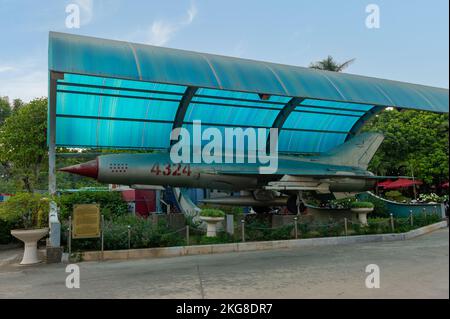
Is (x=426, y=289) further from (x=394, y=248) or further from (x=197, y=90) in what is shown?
(x=197, y=90)

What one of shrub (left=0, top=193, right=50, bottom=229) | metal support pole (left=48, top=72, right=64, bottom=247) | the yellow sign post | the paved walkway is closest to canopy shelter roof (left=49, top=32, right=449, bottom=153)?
metal support pole (left=48, top=72, right=64, bottom=247)

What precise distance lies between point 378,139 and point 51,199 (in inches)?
675

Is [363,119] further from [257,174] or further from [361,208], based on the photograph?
[257,174]

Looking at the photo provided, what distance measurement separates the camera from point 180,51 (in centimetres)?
1447

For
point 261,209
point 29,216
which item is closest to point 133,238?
point 29,216

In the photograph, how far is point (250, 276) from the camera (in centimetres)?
854

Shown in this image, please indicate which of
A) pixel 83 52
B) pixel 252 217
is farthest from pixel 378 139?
pixel 83 52

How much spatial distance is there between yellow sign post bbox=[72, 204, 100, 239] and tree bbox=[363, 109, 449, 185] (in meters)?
27.0

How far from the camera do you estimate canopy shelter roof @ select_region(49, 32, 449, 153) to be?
11.9 meters

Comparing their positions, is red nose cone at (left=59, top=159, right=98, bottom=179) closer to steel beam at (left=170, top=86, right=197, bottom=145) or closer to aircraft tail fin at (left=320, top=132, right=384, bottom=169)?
steel beam at (left=170, top=86, right=197, bottom=145)

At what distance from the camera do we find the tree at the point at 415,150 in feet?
104

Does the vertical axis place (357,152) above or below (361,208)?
above

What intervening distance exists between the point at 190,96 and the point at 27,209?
26.5 ft

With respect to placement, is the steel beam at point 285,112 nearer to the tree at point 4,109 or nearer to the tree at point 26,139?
the tree at point 26,139
